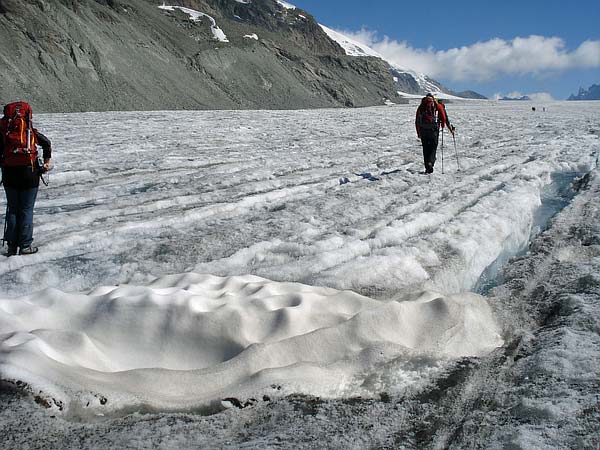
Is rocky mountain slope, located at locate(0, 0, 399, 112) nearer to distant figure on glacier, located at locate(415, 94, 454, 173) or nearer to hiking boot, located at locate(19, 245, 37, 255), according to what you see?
distant figure on glacier, located at locate(415, 94, 454, 173)

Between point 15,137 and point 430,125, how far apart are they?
291 inches

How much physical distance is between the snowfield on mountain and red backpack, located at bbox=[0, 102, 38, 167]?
3.11 ft

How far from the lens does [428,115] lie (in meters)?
9.75

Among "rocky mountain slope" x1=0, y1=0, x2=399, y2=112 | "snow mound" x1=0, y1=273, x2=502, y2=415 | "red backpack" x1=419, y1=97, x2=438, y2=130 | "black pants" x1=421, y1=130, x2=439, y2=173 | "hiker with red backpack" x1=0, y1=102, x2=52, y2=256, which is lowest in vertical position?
"snow mound" x1=0, y1=273, x2=502, y2=415

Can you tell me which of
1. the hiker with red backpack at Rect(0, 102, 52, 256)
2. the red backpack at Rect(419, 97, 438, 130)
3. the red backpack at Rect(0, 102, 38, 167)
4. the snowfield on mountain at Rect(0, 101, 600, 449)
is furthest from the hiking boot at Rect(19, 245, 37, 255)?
the red backpack at Rect(419, 97, 438, 130)

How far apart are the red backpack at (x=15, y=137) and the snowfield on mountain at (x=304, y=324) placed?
3.11ft

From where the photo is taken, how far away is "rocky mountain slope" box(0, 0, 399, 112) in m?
37.6

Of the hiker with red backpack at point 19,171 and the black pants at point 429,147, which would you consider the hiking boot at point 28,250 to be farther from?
the black pants at point 429,147

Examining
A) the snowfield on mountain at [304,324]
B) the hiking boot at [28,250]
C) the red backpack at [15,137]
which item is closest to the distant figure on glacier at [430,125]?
the snowfield on mountain at [304,324]

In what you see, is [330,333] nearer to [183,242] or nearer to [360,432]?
[360,432]

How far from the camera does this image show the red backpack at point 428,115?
31.8 ft

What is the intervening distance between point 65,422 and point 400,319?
207 centimetres

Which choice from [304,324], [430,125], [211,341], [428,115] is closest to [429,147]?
[430,125]

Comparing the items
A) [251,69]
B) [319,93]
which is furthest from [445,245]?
[319,93]
